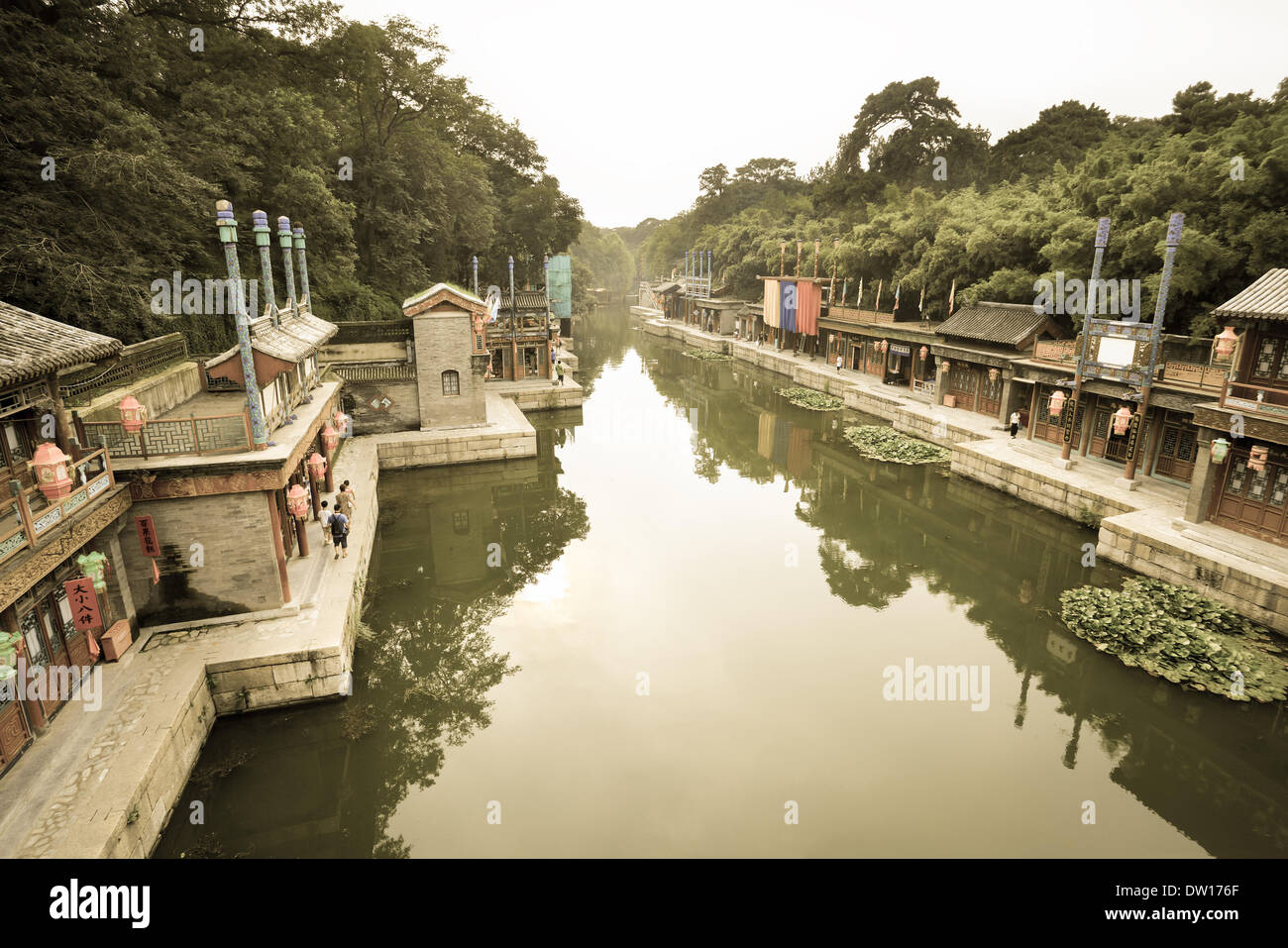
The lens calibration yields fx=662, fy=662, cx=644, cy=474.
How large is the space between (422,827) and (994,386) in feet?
83.9

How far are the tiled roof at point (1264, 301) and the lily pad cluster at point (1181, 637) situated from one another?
5.92 meters

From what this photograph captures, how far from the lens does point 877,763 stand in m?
9.74

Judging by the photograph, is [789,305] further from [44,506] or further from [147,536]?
[44,506]

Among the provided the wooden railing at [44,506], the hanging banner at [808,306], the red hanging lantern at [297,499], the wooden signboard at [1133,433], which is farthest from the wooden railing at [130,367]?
the hanging banner at [808,306]

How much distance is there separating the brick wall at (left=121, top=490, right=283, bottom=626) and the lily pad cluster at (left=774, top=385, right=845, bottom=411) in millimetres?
27228

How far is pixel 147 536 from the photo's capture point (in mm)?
10773

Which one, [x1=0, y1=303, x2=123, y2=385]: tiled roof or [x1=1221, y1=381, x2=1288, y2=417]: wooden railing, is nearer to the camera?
[x1=0, y1=303, x2=123, y2=385]: tiled roof

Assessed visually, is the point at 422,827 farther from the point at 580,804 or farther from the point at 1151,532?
the point at 1151,532

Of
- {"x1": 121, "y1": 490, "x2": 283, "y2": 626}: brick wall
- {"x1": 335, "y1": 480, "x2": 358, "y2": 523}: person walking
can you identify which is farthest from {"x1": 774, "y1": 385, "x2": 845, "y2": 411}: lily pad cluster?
{"x1": 121, "y1": 490, "x2": 283, "y2": 626}: brick wall

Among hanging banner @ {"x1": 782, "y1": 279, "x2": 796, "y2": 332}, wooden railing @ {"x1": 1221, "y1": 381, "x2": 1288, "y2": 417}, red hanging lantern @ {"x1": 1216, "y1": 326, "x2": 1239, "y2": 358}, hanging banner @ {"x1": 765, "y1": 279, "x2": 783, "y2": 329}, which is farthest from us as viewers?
hanging banner @ {"x1": 765, "y1": 279, "x2": 783, "y2": 329}

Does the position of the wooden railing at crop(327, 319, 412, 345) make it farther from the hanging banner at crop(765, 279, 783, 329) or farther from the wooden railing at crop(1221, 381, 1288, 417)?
the hanging banner at crop(765, 279, 783, 329)

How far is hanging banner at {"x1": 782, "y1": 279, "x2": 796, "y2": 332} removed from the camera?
43.8 metres

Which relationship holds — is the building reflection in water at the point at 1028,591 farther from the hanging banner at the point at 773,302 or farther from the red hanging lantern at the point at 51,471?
the hanging banner at the point at 773,302

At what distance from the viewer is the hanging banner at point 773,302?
45.8 meters
